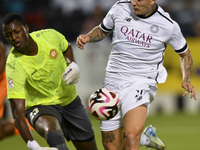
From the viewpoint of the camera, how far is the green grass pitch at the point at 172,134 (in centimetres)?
796

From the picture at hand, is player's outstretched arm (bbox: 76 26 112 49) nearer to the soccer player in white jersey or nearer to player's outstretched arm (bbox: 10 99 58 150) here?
the soccer player in white jersey

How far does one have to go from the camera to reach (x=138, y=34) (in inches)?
211

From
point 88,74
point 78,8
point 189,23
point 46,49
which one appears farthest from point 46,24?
point 46,49

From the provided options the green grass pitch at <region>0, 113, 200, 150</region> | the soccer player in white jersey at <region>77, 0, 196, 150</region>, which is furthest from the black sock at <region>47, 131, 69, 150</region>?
the green grass pitch at <region>0, 113, 200, 150</region>

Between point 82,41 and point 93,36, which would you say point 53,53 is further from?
point 93,36

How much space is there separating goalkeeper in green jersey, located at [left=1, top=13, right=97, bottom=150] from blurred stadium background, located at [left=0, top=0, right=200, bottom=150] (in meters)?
3.48

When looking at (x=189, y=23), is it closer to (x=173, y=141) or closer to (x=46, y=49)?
(x=173, y=141)

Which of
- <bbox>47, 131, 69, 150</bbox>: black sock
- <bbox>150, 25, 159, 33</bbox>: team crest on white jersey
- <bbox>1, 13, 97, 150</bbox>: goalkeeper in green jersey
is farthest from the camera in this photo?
<bbox>150, 25, 159, 33</bbox>: team crest on white jersey

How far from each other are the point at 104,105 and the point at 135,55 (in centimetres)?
78

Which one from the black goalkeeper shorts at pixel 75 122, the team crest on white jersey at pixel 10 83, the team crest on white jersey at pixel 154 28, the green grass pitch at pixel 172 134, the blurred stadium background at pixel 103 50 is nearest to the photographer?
the team crest on white jersey at pixel 10 83

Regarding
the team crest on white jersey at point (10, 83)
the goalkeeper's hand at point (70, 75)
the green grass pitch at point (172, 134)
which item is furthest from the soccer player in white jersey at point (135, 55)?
the green grass pitch at point (172, 134)

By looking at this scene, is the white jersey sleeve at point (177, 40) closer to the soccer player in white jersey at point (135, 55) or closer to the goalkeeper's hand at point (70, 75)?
the soccer player in white jersey at point (135, 55)

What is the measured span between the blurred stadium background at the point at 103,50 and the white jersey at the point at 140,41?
12.8 ft

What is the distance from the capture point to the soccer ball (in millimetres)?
5133
